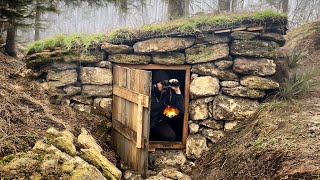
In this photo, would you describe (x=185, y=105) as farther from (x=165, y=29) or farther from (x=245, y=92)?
(x=165, y=29)

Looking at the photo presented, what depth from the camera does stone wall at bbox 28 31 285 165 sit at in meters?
4.59

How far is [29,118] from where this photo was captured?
3.57 meters

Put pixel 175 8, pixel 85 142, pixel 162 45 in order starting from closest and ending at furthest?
1. pixel 85 142
2. pixel 162 45
3. pixel 175 8

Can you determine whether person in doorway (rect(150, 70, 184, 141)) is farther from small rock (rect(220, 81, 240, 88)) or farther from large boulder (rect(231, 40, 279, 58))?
large boulder (rect(231, 40, 279, 58))

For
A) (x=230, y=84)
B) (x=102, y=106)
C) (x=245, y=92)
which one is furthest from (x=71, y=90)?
(x=245, y=92)

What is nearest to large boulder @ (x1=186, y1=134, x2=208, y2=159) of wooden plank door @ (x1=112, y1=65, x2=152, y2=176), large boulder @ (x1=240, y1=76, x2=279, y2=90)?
wooden plank door @ (x1=112, y1=65, x2=152, y2=176)

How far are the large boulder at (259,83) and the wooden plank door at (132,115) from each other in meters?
1.77

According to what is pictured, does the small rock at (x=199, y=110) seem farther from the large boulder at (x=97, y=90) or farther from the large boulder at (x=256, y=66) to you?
the large boulder at (x=97, y=90)

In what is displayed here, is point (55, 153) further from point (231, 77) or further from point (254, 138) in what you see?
point (231, 77)

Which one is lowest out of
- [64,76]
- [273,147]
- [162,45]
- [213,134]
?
[213,134]

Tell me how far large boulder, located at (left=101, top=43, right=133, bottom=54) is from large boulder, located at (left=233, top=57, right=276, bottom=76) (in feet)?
6.08

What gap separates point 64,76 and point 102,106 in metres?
→ 0.81

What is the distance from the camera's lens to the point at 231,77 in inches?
184

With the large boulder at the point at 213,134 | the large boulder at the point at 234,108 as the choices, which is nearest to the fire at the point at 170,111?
the large boulder at the point at 213,134
